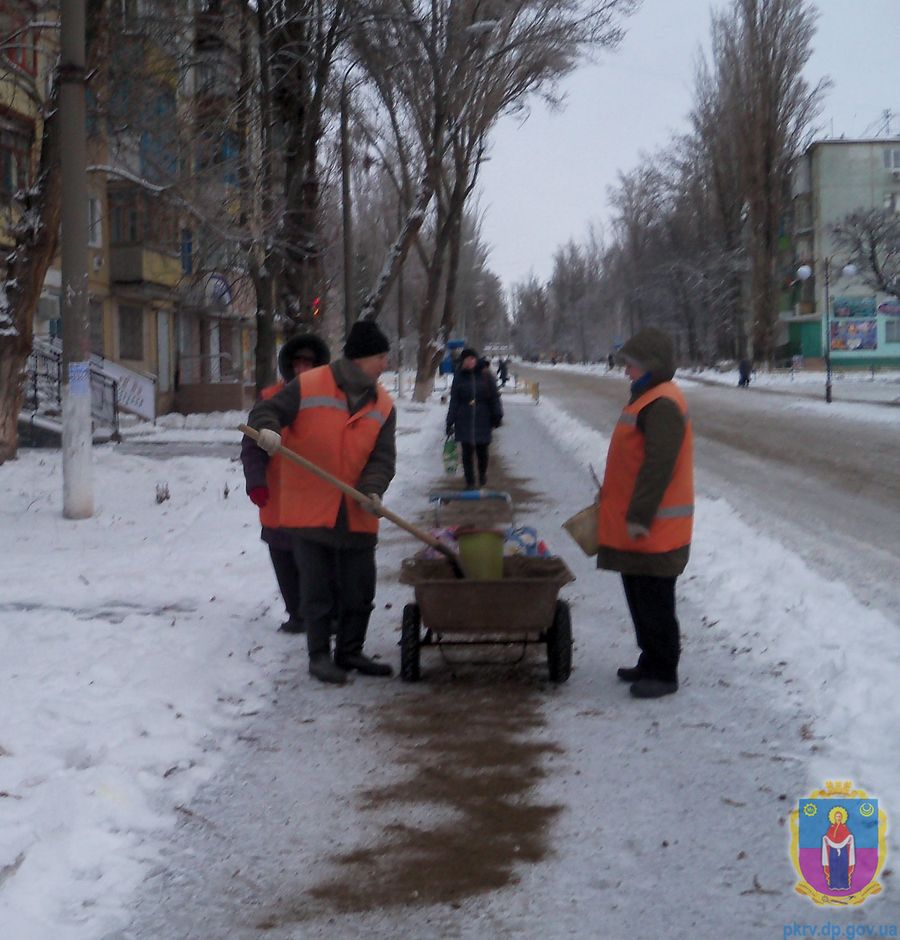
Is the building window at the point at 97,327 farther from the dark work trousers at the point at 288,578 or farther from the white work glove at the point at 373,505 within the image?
the white work glove at the point at 373,505

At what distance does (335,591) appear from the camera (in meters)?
6.66

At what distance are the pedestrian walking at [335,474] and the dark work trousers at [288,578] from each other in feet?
2.64

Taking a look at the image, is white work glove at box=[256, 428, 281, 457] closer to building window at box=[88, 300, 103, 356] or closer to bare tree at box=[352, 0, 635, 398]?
bare tree at box=[352, 0, 635, 398]

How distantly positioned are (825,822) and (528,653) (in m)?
2.87

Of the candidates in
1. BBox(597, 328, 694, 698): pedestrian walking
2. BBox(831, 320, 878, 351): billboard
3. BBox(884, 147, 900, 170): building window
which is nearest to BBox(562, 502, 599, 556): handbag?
BBox(597, 328, 694, 698): pedestrian walking

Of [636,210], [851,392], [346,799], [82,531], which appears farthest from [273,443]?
[636,210]

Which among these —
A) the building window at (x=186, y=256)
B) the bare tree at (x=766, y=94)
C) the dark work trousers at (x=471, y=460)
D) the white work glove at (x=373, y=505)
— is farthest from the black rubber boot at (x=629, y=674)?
the bare tree at (x=766, y=94)

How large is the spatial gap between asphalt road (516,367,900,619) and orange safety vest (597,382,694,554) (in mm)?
2485

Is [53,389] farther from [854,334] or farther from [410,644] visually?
[854,334]

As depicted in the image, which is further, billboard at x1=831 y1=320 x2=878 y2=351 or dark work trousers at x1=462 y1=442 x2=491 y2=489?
billboard at x1=831 y1=320 x2=878 y2=351

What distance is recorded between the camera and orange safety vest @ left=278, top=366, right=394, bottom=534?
6.34 metres

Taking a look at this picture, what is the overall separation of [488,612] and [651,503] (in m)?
0.96

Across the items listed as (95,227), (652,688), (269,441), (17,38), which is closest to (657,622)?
(652,688)

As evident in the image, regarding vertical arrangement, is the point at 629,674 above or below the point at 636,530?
below
